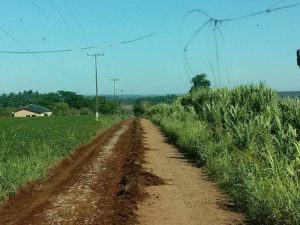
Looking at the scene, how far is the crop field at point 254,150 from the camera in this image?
901cm

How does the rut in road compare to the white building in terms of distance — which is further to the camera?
the white building

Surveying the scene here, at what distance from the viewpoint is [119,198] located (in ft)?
39.2

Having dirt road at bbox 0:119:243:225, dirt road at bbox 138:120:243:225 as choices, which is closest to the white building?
dirt road at bbox 0:119:243:225

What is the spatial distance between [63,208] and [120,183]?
140 inches

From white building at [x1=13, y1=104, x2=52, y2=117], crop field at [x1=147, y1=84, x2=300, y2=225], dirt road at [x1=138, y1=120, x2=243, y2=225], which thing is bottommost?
white building at [x1=13, y1=104, x2=52, y2=117]

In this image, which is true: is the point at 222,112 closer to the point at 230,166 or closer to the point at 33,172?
the point at 230,166

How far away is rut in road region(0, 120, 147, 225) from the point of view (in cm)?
1006

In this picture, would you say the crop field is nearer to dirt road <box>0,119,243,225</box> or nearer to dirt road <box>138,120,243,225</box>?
dirt road <box>138,120,243,225</box>

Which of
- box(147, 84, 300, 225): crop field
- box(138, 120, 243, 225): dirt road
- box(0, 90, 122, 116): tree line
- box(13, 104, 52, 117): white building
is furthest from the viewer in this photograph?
box(0, 90, 122, 116): tree line

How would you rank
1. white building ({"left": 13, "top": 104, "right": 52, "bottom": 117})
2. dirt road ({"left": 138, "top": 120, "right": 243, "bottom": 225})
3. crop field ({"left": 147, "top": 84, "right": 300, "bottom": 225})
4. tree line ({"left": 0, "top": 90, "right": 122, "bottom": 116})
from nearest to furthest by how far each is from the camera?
1. crop field ({"left": 147, "top": 84, "right": 300, "bottom": 225})
2. dirt road ({"left": 138, "top": 120, "right": 243, "bottom": 225})
3. white building ({"left": 13, "top": 104, "right": 52, "bottom": 117})
4. tree line ({"left": 0, "top": 90, "right": 122, "bottom": 116})

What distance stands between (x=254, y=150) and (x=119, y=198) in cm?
507

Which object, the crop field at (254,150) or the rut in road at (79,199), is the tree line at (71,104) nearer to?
the crop field at (254,150)

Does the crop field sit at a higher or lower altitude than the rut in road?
higher

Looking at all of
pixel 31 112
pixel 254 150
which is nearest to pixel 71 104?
pixel 31 112
